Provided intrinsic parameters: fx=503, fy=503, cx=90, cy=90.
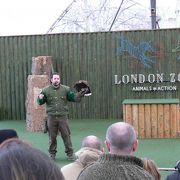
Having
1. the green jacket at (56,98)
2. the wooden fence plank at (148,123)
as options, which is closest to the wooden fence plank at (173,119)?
the wooden fence plank at (148,123)

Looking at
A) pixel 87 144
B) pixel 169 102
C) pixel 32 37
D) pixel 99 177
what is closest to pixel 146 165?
pixel 87 144

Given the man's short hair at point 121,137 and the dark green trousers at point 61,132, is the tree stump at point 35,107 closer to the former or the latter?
the dark green trousers at point 61,132

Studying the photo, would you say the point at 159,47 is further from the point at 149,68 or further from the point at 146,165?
the point at 146,165

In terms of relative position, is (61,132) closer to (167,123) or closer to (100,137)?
(100,137)

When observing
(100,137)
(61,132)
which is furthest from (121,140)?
(100,137)

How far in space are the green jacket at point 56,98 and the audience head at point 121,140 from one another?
6428 mm

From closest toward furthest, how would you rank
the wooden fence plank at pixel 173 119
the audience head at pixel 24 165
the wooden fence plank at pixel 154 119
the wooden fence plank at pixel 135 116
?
1. the audience head at pixel 24 165
2. the wooden fence plank at pixel 173 119
3. the wooden fence plank at pixel 154 119
4. the wooden fence plank at pixel 135 116

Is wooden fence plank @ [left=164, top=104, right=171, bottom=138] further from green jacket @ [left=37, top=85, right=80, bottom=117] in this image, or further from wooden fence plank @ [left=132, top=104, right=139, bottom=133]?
green jacket @ [left=37, top=85, right=80, bottom=117]

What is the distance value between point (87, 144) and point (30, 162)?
2.90m

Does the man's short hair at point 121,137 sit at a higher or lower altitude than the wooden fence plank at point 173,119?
higher

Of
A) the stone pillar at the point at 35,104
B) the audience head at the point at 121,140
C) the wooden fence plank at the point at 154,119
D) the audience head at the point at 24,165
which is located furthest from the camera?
the stone pillar at the point at 35,104

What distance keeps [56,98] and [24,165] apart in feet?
26.0

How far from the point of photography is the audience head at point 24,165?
1.50 metres

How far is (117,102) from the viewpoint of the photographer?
1526cm
